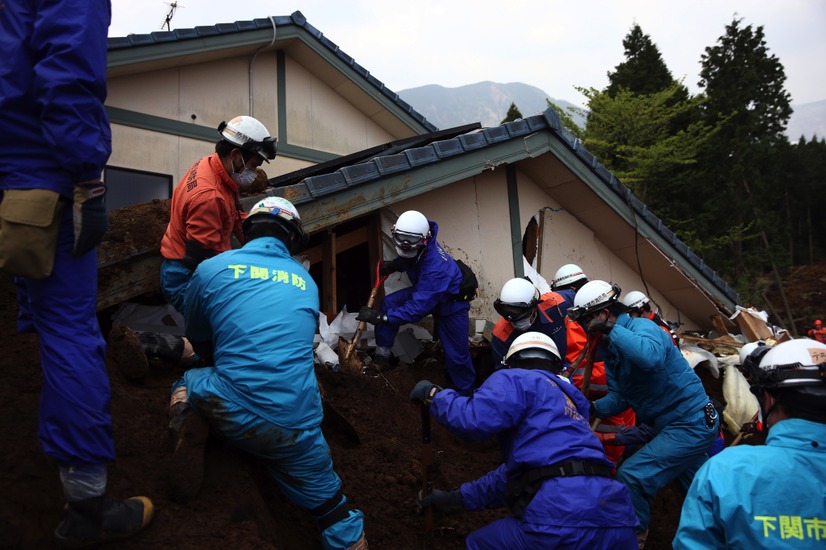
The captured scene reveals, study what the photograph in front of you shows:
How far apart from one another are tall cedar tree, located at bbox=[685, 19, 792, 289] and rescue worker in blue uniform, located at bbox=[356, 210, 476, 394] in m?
16.8

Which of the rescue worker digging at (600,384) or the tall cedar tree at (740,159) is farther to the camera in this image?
the tall cedar tree at (740,159)

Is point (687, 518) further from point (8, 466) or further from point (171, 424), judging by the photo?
point (8, 466)

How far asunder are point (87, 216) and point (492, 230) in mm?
6067

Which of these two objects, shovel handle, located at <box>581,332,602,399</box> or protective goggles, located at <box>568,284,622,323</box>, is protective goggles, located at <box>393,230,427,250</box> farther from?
shovel handle, located at <box>581,332,602,399</box>

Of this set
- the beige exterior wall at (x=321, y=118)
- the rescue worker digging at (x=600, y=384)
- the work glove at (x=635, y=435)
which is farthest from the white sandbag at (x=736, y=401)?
the beige exterior wall at (x=321, y=118)

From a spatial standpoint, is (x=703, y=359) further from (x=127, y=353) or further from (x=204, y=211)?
(x=127, y=353)

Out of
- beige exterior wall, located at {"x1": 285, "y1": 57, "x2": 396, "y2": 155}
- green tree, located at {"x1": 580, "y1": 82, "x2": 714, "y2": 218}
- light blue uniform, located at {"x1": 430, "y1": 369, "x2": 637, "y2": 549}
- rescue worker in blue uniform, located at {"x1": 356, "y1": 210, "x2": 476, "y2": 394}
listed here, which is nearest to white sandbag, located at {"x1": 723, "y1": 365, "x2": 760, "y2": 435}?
rescue worker in blue uniform, located at {"x1": 356, "y1": 210, "x2": 476, "y2": 394}

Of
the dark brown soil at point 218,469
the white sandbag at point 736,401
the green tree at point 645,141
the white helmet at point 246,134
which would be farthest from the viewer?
the green tree at point 645,141

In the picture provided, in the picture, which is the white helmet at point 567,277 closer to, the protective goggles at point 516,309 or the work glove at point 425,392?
the protective goggles at point 516,309

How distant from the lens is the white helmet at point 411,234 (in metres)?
6.17

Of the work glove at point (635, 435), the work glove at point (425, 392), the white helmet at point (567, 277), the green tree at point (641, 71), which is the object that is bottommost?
the work glove at point (635, 435)

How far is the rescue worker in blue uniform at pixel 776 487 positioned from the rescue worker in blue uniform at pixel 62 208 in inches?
96.7

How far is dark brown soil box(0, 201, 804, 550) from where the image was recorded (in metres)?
2.95

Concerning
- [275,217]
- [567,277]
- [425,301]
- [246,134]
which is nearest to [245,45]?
[246,134]
